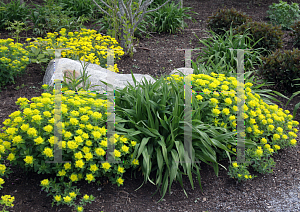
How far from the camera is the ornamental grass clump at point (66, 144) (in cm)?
231

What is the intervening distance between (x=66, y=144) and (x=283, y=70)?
366cm

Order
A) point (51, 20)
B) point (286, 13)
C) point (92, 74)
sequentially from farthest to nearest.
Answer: point (286, 13) < point (51, 20) < point (92, 74)

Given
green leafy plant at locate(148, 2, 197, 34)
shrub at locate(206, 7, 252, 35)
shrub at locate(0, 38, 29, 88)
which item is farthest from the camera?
green leafy plant at locate(148, 2, 197, 34)

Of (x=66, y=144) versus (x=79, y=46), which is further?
(x=79, y=46)

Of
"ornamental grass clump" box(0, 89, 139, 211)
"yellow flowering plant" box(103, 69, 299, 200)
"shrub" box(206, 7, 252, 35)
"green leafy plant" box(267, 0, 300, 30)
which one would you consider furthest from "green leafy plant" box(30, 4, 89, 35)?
"green leafy plant" box(267, 0, 300, 30)

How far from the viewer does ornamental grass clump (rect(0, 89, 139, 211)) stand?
2311 millimetres

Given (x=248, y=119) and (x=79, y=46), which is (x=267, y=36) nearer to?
(x=248, y=119)

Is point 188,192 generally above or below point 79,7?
below

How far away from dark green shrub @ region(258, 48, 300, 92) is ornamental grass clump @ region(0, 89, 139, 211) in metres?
3.02

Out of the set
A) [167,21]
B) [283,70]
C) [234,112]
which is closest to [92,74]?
[234,112]

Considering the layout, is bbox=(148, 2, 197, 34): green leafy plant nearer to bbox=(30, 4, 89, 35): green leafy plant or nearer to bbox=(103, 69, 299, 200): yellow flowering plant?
A: bbox=(30, 4, 89, 35): green leafy plant

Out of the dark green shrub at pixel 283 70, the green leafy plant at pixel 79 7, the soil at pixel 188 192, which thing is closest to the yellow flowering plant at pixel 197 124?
the soil at pixel 188 192

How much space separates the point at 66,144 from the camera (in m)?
2.36

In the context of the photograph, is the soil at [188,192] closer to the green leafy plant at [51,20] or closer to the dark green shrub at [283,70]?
the dark green shrub at [283,70]
